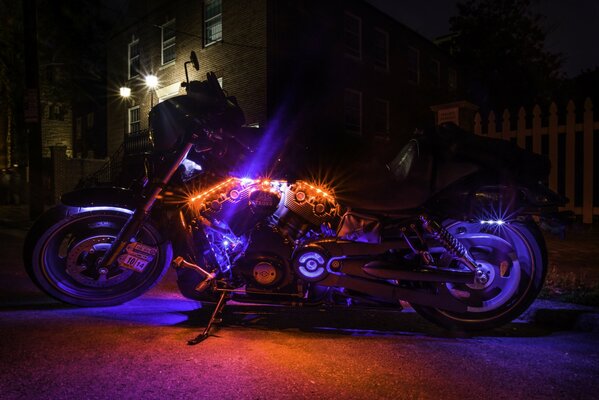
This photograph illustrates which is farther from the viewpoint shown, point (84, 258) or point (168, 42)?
point (168, 42)

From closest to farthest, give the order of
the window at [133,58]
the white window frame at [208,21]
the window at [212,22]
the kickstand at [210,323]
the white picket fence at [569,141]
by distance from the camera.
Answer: the kickstand at [210,323] < the white picket fence at [569,141] < the white window frame at [208,21] < the window at [212,22] < the window at [133,58]

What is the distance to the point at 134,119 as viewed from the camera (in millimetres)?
23578

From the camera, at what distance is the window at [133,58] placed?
22.6 m

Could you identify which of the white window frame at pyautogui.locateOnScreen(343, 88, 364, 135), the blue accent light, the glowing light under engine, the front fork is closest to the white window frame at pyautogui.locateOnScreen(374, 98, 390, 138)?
the white window frame at pyautogui.locateOnScreen(343, 88, 364, 135)

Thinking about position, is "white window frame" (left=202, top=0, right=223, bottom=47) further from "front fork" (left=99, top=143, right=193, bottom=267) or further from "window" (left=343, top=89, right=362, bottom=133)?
"front fork" (left=99, top=143, right=193, bottom=267)

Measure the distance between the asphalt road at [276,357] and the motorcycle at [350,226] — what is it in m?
0.28

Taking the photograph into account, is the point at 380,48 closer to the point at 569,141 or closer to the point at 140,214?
the point at 569,141

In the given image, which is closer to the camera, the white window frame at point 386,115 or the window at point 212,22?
the window at point 212,22

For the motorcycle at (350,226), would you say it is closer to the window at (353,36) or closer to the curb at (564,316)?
the curb at (564,316)

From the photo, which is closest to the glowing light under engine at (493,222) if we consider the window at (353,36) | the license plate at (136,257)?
the license plate at (136,257)

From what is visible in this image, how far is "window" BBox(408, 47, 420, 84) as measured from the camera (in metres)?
23.7

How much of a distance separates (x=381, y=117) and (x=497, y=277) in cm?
1943

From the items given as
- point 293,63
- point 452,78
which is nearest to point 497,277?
point 293,63

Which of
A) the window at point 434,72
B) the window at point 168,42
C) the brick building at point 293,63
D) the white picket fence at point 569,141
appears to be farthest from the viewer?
the window at point 434,72
